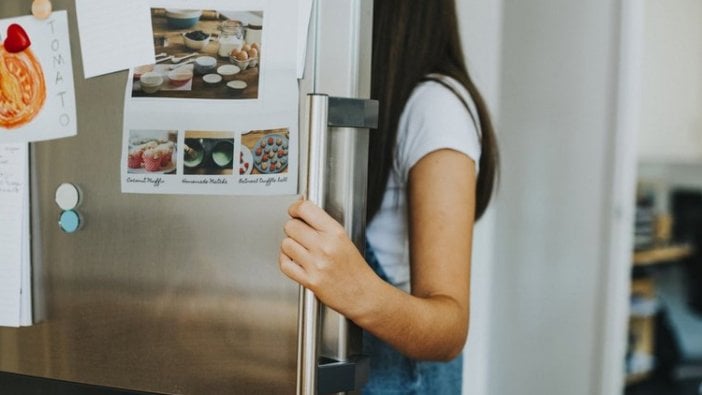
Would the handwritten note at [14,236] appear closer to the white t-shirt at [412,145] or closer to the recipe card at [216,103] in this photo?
the recipe card at [216,103]

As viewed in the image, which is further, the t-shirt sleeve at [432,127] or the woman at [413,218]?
the t-shirt sleeve at [432,127]

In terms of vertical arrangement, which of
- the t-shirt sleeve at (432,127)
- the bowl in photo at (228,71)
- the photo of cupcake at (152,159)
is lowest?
the photo of cupcake at (152,159)

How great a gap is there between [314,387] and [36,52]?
54 centimetres

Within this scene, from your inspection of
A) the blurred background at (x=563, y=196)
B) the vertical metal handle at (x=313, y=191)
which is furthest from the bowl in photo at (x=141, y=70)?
the blurred background at (x=563, y=196)

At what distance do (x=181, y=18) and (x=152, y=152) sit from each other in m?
0.16

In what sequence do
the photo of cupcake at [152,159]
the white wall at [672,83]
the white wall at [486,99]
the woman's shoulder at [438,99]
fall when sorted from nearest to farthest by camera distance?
the photo of cupcake at [152,159] < the woman's shoulder at [438,99] < the white wall at [486,99] < the white wall at [672,83]

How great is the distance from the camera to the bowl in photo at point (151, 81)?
883mm

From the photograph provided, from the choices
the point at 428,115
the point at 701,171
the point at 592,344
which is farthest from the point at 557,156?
the point at 701,171

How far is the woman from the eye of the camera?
2.62 ft

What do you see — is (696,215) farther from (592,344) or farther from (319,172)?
(319,172)

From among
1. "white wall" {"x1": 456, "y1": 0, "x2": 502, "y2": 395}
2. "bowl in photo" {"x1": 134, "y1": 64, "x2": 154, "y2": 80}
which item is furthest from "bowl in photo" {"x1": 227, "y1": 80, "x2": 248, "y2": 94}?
"white wall" {"x1": 456, "y1": 0, "x2": 502, "y2": 395}

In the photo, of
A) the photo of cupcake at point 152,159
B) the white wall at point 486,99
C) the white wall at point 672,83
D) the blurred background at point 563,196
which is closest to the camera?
the photo of cupcake at point 152,159

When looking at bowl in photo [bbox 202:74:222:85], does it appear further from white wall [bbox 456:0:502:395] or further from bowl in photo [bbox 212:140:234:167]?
white wall [bbox 456:0:502:395]

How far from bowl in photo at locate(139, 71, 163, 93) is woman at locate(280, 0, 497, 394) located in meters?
0.23
